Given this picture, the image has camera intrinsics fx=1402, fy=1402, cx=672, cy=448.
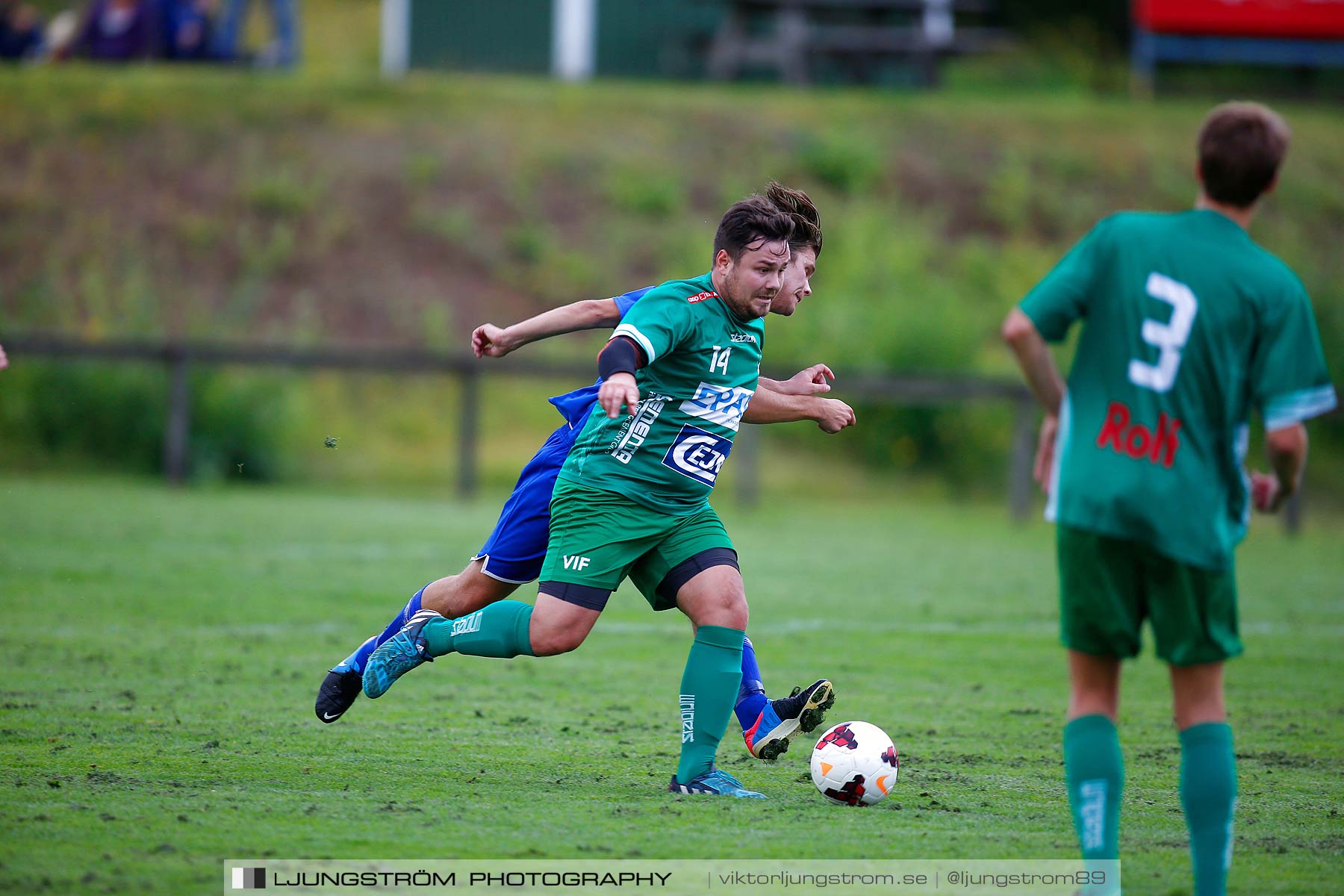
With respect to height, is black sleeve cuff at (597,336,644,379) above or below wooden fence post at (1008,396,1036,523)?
above

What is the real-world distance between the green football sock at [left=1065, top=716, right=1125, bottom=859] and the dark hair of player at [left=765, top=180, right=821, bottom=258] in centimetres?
197

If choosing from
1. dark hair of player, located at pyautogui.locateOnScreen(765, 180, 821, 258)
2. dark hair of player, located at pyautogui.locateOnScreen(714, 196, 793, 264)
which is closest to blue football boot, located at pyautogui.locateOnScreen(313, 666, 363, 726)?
dark hair of player, located at pyautogui.locateOnScreen(714, 196, 793, 264)

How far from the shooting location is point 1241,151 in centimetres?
329

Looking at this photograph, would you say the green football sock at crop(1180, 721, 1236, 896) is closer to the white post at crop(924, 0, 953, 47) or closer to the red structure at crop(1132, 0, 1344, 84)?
the white post at crop(924, 0, 953, 47)

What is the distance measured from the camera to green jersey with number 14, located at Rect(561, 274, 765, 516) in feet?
15.1

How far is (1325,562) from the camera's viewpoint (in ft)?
42.9

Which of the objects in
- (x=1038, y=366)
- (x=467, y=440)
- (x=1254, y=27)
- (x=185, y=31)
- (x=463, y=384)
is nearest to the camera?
(x=1038, y=366)

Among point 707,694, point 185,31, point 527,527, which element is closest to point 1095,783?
point 707,694

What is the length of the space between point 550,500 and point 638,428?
0.60m

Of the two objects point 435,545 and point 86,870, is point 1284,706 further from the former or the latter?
point 435,545

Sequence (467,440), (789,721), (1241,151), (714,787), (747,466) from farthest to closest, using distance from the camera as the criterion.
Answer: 1. (747,466)
2. (467,440)
3. (789,721)
4. (714,787)
5. (1241,151)

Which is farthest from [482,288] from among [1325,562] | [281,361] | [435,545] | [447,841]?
[447,841]

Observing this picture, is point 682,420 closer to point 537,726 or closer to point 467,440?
point 537,726

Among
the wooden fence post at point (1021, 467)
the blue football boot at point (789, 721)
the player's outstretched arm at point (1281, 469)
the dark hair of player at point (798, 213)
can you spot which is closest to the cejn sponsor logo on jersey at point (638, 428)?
the dark hair of player at point (798, 213)
